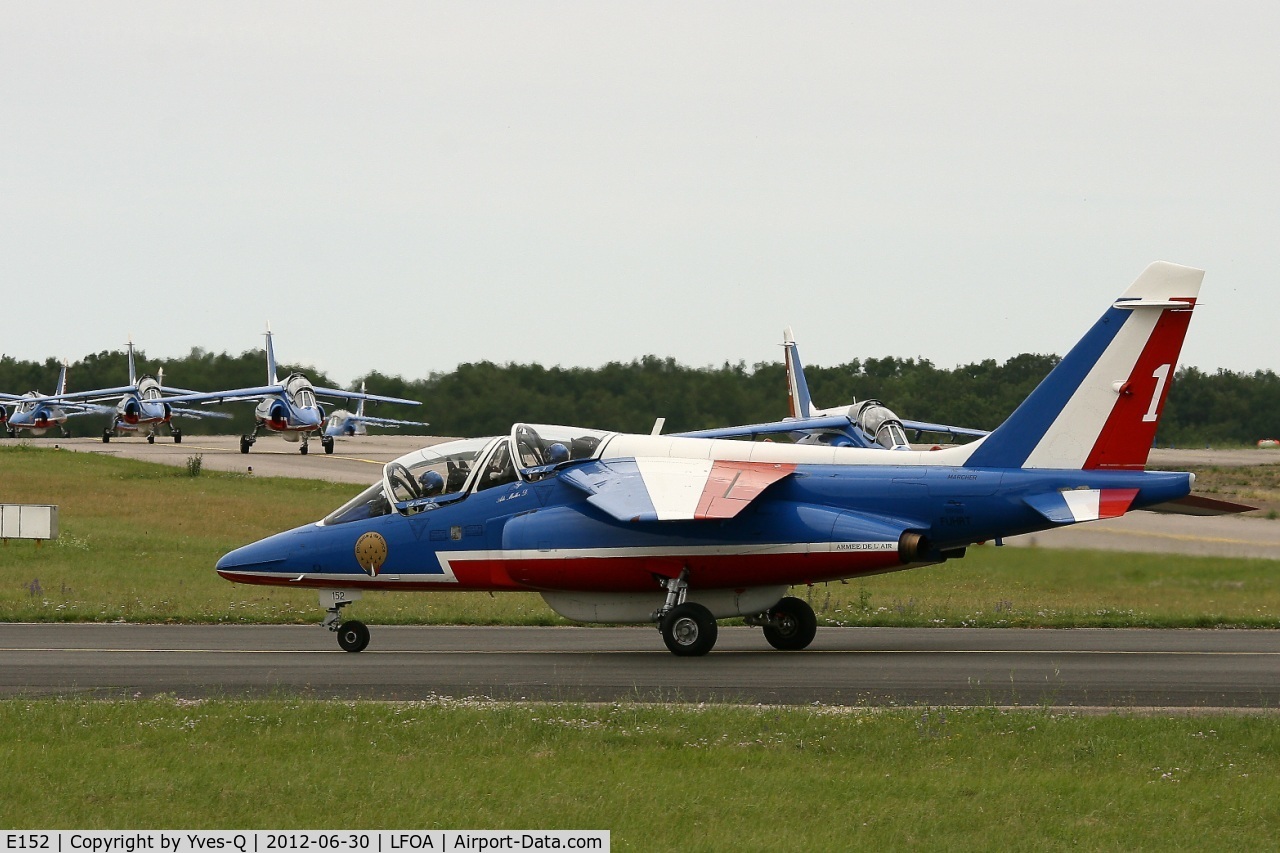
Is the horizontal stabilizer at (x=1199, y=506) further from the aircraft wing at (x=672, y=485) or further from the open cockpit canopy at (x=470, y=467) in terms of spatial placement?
the open cockpit canopy at (x=470, y=467)

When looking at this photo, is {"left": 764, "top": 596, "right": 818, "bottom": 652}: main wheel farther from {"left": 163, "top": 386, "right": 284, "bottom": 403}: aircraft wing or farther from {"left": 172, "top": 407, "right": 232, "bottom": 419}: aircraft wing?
{"left": 172, "top": 407, "right": 232, "bottom": 419}: aircraft wing

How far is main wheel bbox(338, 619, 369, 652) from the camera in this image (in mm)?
18328

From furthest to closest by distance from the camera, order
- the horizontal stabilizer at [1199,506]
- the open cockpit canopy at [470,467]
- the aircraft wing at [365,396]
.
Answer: the aircraft wing at [365,396] < the open cockpit canopy at [470,467] < the horizontal stabilizer at [1199,506]

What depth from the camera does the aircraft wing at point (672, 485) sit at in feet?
54.2

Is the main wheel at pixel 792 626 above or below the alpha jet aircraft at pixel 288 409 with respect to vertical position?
below

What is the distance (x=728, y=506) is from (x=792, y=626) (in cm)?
275

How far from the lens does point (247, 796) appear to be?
367 inches

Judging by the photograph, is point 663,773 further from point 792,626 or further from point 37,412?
point 37,412

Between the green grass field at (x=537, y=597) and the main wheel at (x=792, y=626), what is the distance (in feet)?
8.46

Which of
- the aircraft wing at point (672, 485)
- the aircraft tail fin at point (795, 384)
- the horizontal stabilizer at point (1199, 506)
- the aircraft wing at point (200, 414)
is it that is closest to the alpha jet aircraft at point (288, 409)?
the aircraft wing at point (200, 414)

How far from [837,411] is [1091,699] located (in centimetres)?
3815

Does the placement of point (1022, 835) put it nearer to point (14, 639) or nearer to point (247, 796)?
point (247, 796)

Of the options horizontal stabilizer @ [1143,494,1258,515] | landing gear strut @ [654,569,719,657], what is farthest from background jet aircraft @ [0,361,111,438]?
horizontal stabilizer @ [1143,494,1258,515]

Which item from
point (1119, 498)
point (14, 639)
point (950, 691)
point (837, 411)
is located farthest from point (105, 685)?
point (837, 411)
